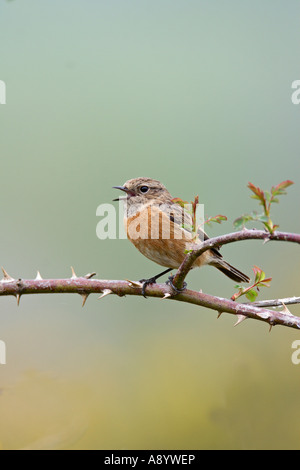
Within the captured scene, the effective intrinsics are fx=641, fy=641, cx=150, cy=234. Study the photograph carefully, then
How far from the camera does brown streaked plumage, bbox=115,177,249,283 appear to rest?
168 inches

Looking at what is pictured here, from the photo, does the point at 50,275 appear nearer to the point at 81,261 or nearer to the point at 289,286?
the point at 81,261

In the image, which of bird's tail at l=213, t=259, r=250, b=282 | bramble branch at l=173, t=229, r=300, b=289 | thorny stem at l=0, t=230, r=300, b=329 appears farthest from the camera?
bird's tail at l=213, t=259, r=250, b=282

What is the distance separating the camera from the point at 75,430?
8.35 feet

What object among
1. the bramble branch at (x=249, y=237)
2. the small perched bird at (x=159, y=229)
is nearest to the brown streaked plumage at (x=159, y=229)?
the small perched bird at (x=159, y=229)

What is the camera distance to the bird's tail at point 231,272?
15.3 feet

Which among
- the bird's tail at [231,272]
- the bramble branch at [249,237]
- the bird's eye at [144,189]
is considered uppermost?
the bird's eye at [144,189]

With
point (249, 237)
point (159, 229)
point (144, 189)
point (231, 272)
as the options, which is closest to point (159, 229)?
point (159, 229)

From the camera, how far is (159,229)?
4.34 meters

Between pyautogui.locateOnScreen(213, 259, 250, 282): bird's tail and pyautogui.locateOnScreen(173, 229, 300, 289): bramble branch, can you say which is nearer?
pyautogui.locateOnScreen(173, 229, 300, 289): bramble branch

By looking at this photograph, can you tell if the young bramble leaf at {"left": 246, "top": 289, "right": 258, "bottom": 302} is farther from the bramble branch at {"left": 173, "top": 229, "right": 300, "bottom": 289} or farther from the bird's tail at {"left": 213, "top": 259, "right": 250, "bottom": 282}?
the bird's tail at {"left": 213, "top": 259, "right": 250, "bottom": 282}

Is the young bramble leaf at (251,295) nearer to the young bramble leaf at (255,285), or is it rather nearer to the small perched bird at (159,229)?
the young bramble leaf at (255,285)

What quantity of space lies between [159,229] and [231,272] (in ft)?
2.40

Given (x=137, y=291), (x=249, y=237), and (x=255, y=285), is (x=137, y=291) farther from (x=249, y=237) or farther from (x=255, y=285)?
(x=249, y=237)

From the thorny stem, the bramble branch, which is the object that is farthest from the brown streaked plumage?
the bramble branch
